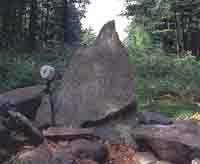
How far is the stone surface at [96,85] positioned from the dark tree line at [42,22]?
1311 cm

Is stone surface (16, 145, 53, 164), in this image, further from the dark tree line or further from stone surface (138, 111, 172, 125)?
the dark tree line

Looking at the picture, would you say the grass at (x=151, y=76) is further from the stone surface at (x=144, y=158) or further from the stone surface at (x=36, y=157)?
the stone surface at (x=36, y=157)

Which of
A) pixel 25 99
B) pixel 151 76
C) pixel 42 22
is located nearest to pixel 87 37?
pixel 42 22

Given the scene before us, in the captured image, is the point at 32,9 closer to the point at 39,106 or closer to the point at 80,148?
the point at 39,106

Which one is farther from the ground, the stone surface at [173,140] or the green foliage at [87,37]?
the green foliage at [87,37]

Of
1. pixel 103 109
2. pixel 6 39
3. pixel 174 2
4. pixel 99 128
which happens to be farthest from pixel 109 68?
pixel 174 2

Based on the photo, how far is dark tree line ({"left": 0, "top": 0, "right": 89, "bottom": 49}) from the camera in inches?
752

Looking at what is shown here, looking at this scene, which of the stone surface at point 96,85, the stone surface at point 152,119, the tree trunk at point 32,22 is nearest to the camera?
the stone surface at point 96,85

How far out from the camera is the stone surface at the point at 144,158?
462cm

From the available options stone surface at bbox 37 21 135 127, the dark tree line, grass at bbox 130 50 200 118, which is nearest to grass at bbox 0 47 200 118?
grass at bbox 130 50 200 118

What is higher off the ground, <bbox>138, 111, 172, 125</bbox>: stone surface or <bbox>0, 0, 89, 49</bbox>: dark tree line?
<bbox>0, 0, 89, 49</bbox>: dark tree line

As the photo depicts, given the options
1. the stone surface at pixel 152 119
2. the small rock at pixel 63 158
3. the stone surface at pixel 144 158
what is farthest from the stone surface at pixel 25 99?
the stone surface at pixel 144 158

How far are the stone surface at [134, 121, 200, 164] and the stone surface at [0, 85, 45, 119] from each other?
2.32 meters

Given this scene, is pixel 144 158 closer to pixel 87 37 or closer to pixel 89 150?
pixel 89 150
